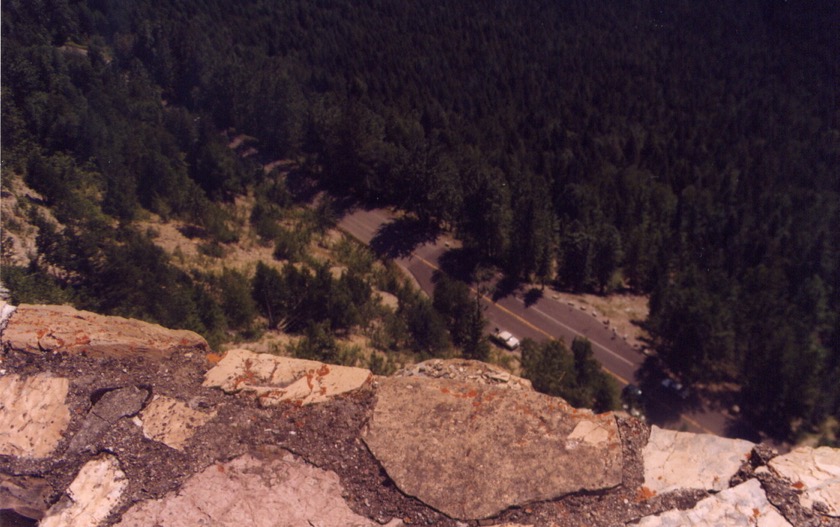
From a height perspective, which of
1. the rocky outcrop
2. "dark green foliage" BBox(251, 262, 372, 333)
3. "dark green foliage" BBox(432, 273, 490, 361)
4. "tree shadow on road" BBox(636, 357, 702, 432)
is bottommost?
"tree shadow on road" BBox(636, 357, 702, 432)

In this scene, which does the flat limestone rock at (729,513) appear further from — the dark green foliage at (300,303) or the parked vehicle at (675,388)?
the parked vehicle at (675,388)

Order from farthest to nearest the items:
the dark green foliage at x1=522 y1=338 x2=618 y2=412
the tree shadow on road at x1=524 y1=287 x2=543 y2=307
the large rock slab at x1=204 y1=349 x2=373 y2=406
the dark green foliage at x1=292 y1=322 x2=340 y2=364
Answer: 1. the tree shadow on road at x1=524 y1=287 x2=543 y2=307
2. the dark green foliage at x1=522 y1=338 x2=618 y2=412
3. the dark green foliage at x1=292 y1=322 x2=340 y2=364
4. the large rock slab at x1=204 y1=349 x2=373 y2=406

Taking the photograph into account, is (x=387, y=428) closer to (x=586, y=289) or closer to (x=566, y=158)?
(x=586, y=289)

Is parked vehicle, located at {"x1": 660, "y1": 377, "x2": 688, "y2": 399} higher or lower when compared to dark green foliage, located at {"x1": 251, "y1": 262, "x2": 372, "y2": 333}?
lower

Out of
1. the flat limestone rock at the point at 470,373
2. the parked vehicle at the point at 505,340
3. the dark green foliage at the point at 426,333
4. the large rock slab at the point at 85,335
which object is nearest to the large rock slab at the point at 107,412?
the large rock slab at the point at 85,335

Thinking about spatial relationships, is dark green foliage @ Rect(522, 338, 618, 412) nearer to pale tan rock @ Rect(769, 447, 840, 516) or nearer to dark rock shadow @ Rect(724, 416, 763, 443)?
dark rock shadow @ Rect(724, 416, 763, 443)

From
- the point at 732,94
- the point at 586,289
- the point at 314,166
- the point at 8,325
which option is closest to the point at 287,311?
the point at 8,325

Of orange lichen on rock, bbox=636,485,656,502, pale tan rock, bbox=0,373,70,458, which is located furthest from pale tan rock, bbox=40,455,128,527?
orange lichen on rock, bbox=636,485,656,502

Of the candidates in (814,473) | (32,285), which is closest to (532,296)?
(32,285)
